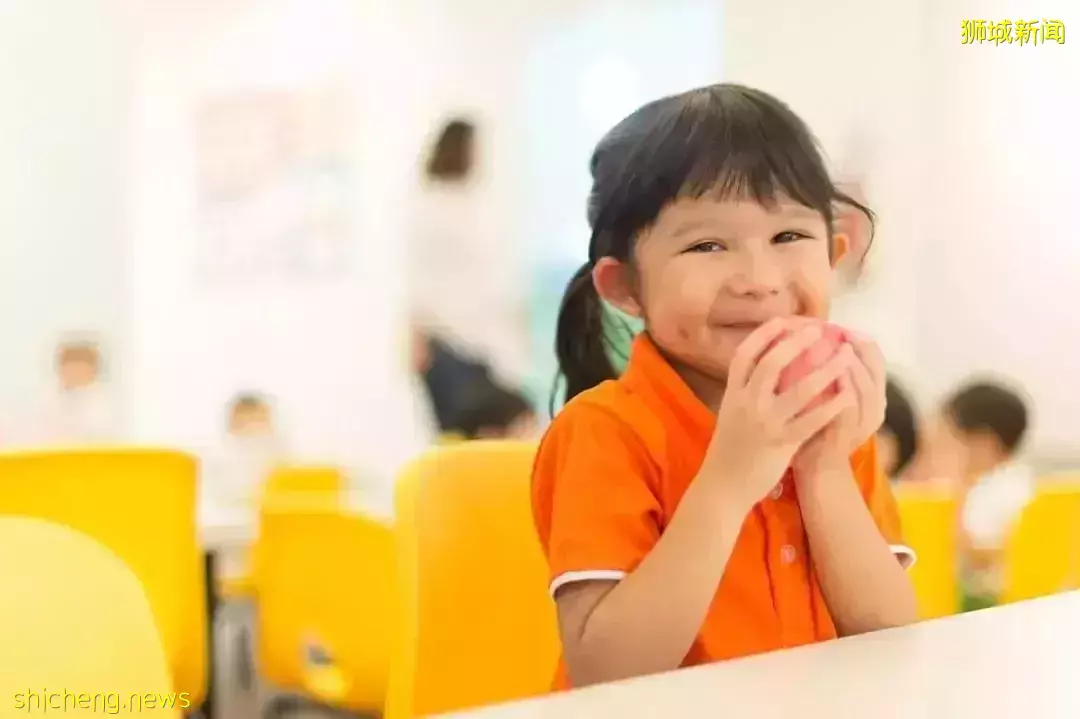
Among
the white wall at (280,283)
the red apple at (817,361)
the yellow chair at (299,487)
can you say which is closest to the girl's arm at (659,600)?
the red apple at (817,361)

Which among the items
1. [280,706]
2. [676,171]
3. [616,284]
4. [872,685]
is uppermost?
[676,171]

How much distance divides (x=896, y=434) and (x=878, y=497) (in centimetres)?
25

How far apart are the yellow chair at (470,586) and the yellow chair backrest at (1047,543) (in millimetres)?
832

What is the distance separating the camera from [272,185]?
1.21m

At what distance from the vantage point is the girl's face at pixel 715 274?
0.90m

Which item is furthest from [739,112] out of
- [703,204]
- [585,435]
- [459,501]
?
[459,501]

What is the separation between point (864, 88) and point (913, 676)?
790 millimetres

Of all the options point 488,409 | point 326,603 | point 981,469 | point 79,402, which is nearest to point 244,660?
point 326,603

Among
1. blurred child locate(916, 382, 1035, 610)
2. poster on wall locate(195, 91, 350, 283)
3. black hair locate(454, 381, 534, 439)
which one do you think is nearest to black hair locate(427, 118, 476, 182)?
poster on wall locate(195, 91, 350, 283)

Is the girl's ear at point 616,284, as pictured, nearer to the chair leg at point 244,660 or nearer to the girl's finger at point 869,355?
the girl's finger at point 869,355

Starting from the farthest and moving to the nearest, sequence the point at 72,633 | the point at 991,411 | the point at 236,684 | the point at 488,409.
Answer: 1. the point at 991,411
2. the point at 236,684
3. the point at 488,409
4. the point at 72,633

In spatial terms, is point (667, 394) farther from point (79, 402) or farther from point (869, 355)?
point (79, 402)

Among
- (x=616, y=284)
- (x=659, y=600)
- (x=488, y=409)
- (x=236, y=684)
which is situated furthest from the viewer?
(x=236, y=684)

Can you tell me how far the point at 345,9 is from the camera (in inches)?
47.1
